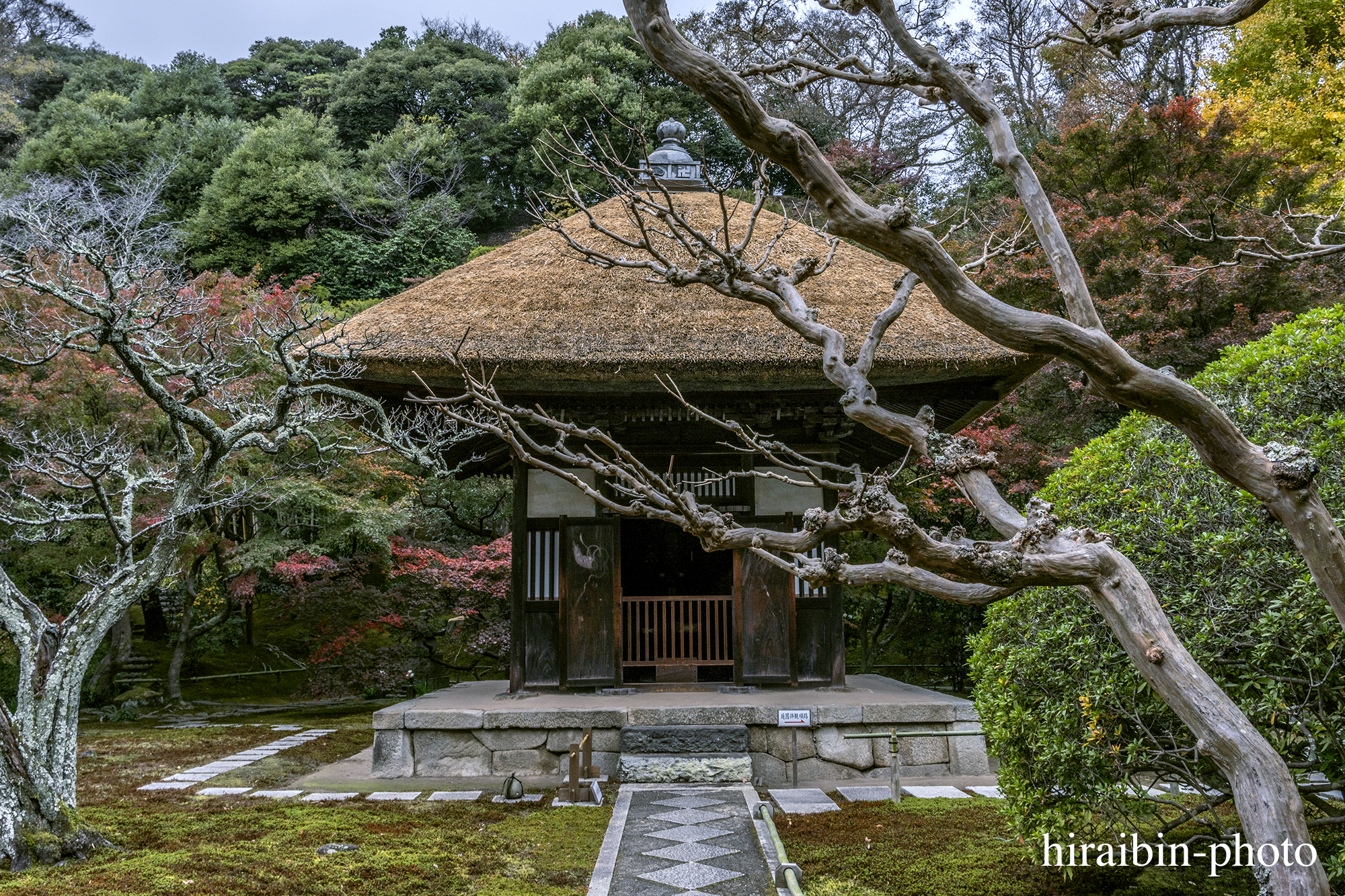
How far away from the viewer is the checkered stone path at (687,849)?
4.32 m

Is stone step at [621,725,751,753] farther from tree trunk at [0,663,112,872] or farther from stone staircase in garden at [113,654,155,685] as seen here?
stone staircase in garden at [113,654,155,685]

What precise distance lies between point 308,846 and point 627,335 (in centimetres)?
453

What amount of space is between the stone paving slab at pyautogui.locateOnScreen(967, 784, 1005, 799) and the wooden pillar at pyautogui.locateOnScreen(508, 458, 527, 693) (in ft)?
13.7

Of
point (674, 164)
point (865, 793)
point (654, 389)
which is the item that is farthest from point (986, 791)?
point (674, 164)

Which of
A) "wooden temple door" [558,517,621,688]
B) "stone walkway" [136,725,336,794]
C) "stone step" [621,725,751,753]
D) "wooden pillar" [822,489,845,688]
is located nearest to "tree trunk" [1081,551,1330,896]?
"stone step" [621,725,751,753]

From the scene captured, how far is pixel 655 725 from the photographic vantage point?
7379 mm

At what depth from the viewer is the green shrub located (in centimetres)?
337

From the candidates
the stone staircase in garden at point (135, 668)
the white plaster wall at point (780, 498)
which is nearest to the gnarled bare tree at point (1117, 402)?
the white plaster wall at point (780, 498)

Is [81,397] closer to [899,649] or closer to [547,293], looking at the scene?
[547,293]

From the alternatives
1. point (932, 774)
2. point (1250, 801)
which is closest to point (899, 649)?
point (932, 774)

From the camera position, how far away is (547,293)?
328 inches

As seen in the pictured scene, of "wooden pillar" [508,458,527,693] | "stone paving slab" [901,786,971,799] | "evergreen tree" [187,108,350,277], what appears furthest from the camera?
"evergreen tree" [187,108,350,277]

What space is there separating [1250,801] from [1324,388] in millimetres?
1981

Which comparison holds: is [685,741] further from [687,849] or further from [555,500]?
[555,500]
